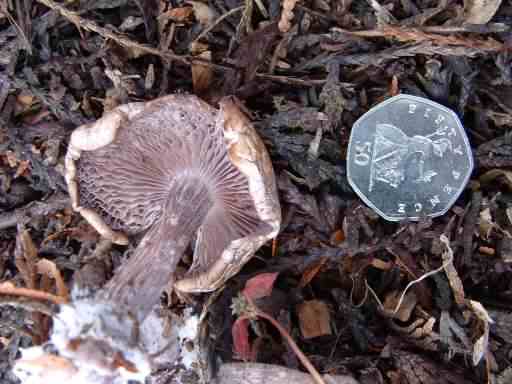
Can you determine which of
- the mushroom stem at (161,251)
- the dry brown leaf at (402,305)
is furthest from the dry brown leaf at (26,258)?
the dry brown leaf at (402,305)

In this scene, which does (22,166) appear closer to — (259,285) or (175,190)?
(175,190)

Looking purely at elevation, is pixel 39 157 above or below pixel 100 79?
below

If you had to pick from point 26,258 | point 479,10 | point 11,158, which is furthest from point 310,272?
point 11,158

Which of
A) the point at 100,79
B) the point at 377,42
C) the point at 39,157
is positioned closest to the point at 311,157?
the point at 377,42

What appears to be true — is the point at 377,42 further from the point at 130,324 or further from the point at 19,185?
the point at 19,185

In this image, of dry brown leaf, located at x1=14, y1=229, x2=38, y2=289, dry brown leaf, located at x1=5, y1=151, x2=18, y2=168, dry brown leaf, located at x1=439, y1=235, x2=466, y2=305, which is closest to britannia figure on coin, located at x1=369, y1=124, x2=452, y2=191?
dry brown leaf, located at x1=439, y1=235, x2=466, y2=305
